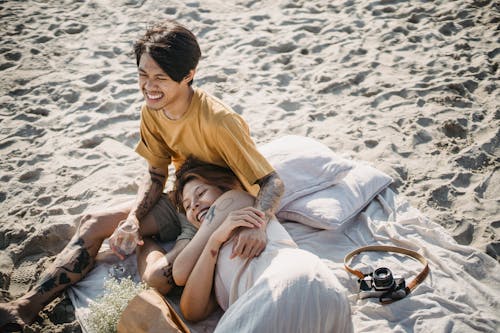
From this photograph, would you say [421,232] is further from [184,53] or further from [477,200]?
[184,53]

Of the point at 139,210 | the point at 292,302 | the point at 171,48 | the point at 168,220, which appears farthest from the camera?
the point at 168,220

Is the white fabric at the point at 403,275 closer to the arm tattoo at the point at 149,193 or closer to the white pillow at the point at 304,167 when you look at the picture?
the white pillow at the point at 304,167

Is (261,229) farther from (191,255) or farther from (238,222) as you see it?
(191,255)

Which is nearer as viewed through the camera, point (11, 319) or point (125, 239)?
point (11, 319)

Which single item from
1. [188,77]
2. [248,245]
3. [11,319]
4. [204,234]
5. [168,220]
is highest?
[188,77]

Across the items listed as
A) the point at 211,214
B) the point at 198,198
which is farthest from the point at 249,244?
the point at 198,198

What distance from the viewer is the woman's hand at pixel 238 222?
241 cm

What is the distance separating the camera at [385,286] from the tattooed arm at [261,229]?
2.12ft

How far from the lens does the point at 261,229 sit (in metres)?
2.42

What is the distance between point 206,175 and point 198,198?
17 centimetres

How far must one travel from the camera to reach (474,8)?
5504 millimetres

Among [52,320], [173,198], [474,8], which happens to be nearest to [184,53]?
[173,198]

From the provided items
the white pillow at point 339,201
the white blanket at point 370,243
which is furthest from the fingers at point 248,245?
the white pillow at point 339,201

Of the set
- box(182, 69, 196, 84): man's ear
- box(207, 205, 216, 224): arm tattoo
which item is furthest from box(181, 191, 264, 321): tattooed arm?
box(182, 69, 196, 84): man's ear
